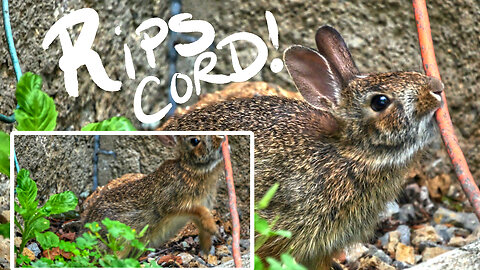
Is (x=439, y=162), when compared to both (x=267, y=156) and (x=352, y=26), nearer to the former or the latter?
(x=352, y=26)

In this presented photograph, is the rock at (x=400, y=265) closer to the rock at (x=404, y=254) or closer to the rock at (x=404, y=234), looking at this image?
the rock at (x=404, y=254)

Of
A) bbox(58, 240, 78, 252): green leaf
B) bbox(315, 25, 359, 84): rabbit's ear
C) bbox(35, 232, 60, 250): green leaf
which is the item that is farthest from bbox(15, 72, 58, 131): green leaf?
bbox(315, 25, 359, 84): rabbit's ear

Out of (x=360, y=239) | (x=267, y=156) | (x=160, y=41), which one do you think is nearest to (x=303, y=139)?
(x=267, y=156)

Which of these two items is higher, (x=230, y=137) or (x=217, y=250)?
(x=230, y=137)

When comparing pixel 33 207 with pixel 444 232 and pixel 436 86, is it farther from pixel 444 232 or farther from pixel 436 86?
pixel 444 232

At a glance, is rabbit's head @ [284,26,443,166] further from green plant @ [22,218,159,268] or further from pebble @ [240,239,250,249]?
green plant @ [22,218,159,268]

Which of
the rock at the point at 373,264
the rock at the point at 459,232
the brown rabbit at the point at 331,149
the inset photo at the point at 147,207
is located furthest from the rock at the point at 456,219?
the inset photo at the point at 147,207
